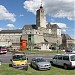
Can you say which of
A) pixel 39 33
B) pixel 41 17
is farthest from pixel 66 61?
pixel 41 17

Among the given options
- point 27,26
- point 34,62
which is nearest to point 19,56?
point 34,62

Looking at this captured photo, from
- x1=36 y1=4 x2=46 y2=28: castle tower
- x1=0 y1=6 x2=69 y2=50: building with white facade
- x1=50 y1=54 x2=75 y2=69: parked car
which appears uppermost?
x1=36 y1=4 x2=46 y2=28: castle tower

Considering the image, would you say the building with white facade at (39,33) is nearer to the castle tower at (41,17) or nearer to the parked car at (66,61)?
the castle tower at (41,17)

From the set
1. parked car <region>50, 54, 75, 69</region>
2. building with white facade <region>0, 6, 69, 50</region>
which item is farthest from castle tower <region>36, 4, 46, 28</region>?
parked car <region>50, 54, 75, 69</region>

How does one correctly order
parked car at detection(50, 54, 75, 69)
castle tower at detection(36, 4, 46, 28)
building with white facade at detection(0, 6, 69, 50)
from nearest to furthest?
parked car at detection(50, 54, 75, 69) → building with white facade at detection(0, 6, 69, 50) → castle tower at detection(36, 4, 46, 28)

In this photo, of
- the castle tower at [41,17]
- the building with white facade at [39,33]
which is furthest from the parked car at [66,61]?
the castle tower at [41,17]

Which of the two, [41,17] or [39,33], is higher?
[41,17]

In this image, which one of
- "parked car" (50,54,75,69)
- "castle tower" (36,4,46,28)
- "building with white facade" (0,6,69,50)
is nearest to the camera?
"parked car" (50,54,75,69)

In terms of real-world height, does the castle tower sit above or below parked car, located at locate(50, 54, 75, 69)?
above

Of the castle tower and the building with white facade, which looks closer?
the building with white facade

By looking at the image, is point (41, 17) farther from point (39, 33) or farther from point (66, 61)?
point (66, 61)

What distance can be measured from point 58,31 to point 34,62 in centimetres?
14024

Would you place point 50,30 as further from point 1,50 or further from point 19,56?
point 19,56

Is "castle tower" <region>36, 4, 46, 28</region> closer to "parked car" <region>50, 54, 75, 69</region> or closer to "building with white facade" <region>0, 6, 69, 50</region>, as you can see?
"building with white facade" <region>0, 6, 69, 50</region>
